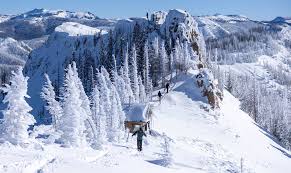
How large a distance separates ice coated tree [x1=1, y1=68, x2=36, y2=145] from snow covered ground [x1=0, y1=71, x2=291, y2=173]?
125cm

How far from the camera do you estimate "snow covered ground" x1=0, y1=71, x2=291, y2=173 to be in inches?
1004

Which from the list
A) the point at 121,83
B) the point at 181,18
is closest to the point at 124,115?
the point at 121,83

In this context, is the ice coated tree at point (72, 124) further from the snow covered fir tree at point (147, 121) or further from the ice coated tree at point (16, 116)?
the ice coated tree at point (16, 116)

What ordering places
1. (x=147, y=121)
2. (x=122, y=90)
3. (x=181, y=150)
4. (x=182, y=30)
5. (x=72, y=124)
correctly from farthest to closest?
(x=182, y=30) < (x=122, y=90) < (x=147, y=121) < (x=181, y=150) < (x=72, y=124)

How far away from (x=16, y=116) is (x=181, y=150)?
19.6m

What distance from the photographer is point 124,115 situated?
63094 millimetres

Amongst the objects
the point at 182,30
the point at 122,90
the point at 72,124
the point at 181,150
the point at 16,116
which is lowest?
the point at 181,150

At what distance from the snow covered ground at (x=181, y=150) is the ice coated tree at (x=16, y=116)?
125 cm

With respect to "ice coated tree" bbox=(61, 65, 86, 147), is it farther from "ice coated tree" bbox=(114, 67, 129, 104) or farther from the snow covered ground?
"ice coated tree" bbox=(114, 67, 129, 104)

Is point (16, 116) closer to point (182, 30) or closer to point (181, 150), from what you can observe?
point (181, 150)

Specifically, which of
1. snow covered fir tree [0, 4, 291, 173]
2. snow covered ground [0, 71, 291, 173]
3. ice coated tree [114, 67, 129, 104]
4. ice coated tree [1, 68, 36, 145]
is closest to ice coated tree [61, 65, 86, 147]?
snow covered fir tree [0, 4, 291, 173]

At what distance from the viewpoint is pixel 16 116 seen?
1209 inches

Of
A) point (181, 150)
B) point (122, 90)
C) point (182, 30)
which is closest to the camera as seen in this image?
point (181, 150)

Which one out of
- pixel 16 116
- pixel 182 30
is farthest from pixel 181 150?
pixel 182 30
